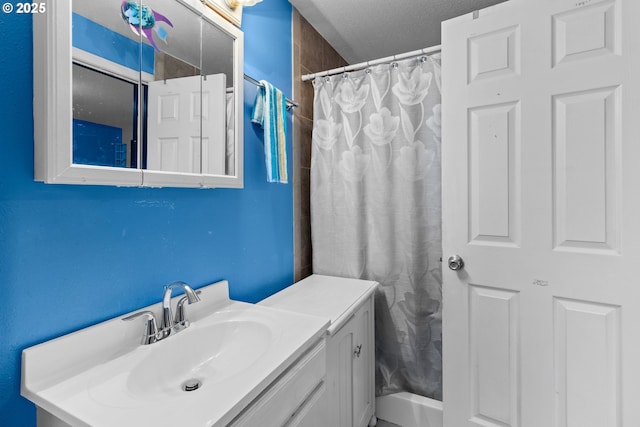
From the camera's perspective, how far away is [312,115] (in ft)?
6.40

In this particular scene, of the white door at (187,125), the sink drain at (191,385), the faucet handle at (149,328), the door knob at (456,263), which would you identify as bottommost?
the sink drain at (191,385)

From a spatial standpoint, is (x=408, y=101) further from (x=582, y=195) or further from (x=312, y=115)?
(x=582, y=195)

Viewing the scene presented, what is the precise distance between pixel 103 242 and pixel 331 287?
103 cm

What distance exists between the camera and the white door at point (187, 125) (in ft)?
3.12

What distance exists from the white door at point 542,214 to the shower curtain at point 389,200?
132 millimetres

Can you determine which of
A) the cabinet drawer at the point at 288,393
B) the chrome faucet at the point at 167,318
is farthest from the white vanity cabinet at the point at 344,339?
the chrome faucet at the point at 167,318

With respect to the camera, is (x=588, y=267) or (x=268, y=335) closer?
(x=268, y=335)

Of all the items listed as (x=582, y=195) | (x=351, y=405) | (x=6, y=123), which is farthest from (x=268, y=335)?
(x=582, y=195)

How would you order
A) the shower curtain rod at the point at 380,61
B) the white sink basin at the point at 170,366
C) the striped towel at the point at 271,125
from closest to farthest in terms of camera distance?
1. the white sink basin at the point at 170,366
2. the striped towel at the point at 271,125
3. the shower curtain rod at the point at 380,61

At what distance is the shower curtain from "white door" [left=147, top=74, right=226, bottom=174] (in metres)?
0.74

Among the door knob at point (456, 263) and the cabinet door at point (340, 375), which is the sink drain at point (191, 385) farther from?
the door knob at point (456, 263)

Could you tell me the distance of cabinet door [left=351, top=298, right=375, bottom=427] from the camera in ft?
4.60

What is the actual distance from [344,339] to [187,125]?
3.35ft

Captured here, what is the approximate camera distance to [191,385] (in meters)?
0.89
